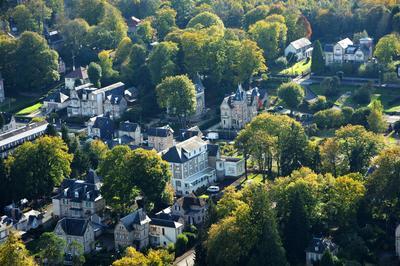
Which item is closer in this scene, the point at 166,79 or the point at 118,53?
the point at 166,79

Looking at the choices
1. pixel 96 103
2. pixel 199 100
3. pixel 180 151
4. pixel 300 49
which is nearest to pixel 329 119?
pixel 199 100

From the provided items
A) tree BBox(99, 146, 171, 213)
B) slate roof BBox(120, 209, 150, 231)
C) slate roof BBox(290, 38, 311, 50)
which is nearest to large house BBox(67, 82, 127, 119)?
slate roof BBox(290, 38, 311, 50)

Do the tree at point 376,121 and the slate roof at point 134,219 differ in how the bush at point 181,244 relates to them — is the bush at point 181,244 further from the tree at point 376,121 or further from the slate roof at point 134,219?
the tree at point 376,121

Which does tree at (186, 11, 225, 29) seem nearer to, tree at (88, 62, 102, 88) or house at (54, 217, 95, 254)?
tree at (88, 62, 102, 88)

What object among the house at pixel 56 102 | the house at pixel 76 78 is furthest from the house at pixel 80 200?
the house at pixel 76 78

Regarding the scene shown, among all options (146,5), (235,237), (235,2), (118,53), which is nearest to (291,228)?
(235,237)

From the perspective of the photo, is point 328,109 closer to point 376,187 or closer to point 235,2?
point 376,187

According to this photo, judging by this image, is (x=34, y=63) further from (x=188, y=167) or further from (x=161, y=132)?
(x=188, y=167)

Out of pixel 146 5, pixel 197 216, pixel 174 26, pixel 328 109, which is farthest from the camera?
pixel 146 5
